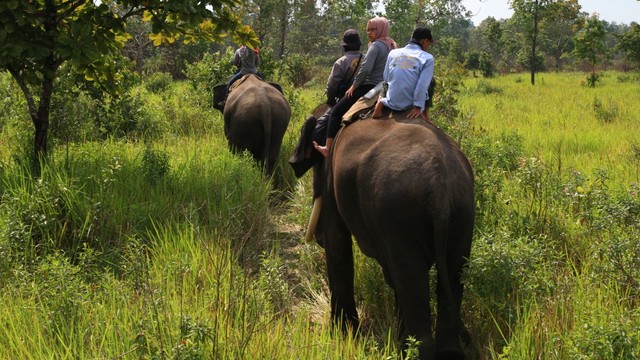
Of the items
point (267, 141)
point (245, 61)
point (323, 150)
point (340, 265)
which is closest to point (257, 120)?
point (267, 141)

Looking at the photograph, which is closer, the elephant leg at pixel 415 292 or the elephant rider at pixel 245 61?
the elephant leg at pixel 415 292

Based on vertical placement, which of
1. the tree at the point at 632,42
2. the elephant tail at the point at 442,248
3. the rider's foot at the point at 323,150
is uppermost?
the tree at the point at 632,42

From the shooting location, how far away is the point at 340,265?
12.8 feet

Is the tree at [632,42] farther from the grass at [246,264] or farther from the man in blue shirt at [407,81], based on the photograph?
the man in blue shirt at [407,81]

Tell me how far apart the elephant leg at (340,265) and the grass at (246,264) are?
0.56 feet

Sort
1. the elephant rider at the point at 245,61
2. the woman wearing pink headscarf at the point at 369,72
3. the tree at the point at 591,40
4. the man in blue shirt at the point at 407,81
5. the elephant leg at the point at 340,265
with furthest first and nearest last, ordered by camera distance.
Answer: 1. the tree at the point at 591,40
2. the elephant rider at the point at 245,61
3. the woman wearing pink headscarf at the point at 369,72
4. the elephant leg at the point at 340,265
5. the man in blue shirt at the point at 407,81

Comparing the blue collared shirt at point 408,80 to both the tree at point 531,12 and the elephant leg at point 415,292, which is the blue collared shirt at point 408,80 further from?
the tree at point 531,12

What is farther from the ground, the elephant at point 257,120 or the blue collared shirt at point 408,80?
the blue collared shirt at point 408,80

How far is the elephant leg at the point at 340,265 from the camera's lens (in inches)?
153

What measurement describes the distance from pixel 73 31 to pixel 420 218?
11.9ft

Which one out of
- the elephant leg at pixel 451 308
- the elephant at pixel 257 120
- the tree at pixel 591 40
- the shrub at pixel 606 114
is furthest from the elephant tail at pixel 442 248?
the tree at pixel 591 40

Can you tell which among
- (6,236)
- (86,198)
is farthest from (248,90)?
(6,236)

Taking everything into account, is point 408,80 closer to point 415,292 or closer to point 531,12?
point 415,292

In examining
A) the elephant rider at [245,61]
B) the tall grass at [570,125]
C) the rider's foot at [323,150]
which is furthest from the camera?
the elephant rider at [245,61]
